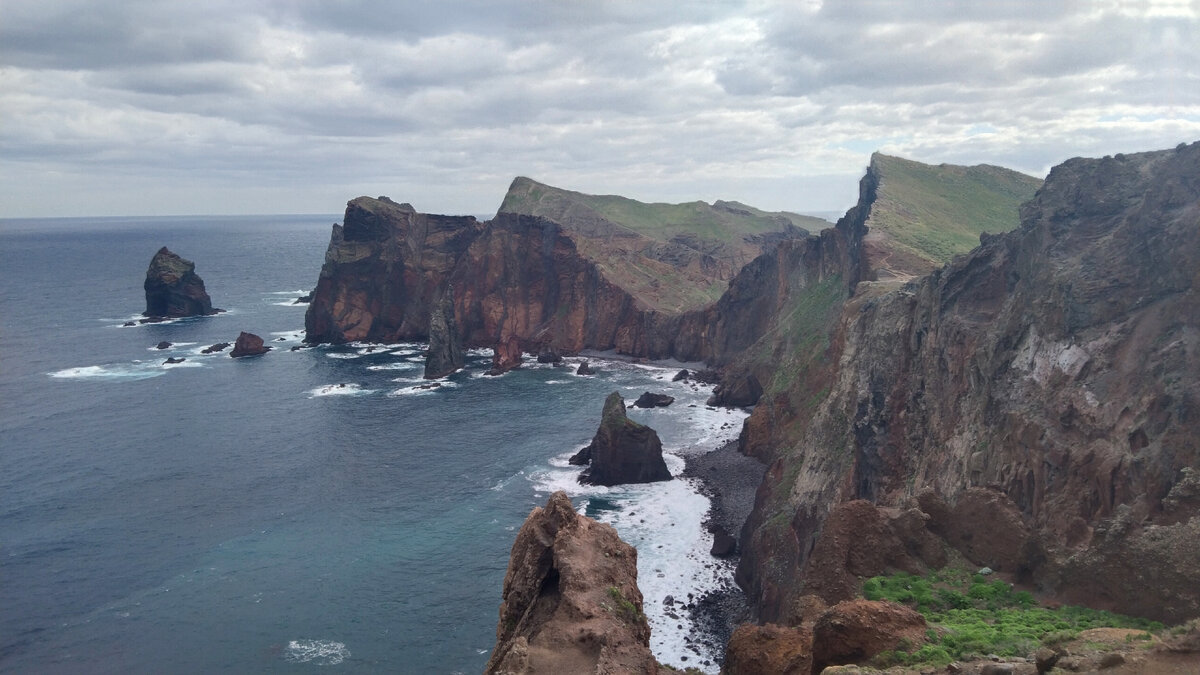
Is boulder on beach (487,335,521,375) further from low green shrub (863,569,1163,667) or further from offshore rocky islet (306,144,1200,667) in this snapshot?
low green shrub (863,569,1163,667)

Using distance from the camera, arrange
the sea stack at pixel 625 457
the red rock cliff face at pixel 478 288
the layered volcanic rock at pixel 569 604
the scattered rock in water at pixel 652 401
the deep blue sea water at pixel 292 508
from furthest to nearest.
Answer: the red rock cliff face at pixel 478 288 < the scattered rock in water at pixel 652 401 < the sea stack at pixel 625 457 < the deep blue sea water at pixel 292 508 < the layered volcanic rock at pixel 569 604

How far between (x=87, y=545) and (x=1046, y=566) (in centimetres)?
6320

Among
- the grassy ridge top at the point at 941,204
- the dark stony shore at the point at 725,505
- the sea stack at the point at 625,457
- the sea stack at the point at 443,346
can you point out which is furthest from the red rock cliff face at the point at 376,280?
the dark stony shore at the point at 725,505

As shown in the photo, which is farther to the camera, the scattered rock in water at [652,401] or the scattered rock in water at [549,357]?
the scattered rock in water at [549,357]

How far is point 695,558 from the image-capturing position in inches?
2282

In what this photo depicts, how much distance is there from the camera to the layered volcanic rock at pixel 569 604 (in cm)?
1952

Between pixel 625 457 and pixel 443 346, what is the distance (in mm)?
51956

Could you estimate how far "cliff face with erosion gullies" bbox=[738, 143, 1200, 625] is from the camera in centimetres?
2589

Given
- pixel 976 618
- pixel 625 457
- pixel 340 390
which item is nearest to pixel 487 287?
pixel 340 390

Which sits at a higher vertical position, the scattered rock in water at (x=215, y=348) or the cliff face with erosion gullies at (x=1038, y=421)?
the cliff face with erosion gullies at (x=1038, y=421)

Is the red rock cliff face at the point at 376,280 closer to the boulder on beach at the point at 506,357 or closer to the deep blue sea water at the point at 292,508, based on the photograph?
the deep blue sea water at the point at 292,508

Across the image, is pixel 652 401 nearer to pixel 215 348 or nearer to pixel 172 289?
pixel 215 348

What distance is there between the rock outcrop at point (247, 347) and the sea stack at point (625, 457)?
249 ft

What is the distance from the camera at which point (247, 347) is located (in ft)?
415
